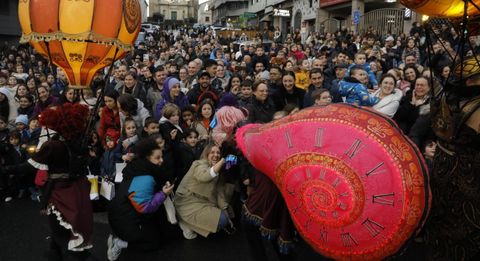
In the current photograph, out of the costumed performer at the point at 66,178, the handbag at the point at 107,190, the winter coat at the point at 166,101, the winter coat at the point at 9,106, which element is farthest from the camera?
the winter coat at the point at 9,106

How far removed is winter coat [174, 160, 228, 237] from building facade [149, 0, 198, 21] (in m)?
119

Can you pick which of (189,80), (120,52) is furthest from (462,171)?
(189,80)

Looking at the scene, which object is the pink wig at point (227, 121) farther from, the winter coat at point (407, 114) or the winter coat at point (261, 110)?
the winter coat at point (407, 114)

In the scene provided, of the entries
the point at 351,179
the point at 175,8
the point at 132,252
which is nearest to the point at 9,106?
the point at 132,252

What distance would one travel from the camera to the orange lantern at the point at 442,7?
2320mm

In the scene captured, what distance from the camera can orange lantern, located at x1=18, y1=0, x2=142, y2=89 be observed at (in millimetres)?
3812

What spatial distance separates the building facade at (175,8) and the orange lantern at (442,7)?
121m

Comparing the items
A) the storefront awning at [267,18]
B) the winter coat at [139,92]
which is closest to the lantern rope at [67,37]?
the winter coat at [139,92]

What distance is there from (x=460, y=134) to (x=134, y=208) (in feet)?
10.0

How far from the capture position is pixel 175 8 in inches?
4742

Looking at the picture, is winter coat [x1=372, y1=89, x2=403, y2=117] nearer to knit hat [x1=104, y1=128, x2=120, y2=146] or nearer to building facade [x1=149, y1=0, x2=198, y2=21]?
knit hat [x1=104, y1=128, x2=120, y2=146]

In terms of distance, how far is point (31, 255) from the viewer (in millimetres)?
4070

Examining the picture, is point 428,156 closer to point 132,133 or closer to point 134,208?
point 134,208

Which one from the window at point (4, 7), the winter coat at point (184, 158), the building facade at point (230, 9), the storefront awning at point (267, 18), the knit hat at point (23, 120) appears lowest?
the winter coat at point (184, 158)
